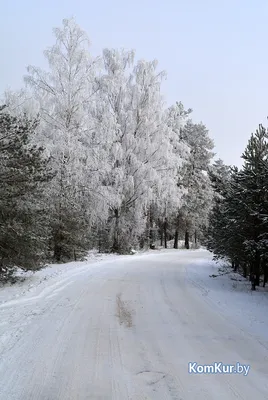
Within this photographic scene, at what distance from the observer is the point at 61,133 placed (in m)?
17.3

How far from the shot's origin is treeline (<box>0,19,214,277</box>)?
9.75 meters

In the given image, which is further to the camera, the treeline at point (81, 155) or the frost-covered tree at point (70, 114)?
the frost-covered tree at point (70, 114)

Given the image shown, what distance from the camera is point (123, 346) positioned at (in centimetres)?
486

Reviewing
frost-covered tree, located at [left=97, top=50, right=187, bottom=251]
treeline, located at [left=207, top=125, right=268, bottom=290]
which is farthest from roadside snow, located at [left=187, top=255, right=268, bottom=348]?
frost-covered tree, located at [left=97, top=50, right=187, bottom=251]

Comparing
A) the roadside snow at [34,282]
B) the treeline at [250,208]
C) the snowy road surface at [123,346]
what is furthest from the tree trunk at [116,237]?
the snowy road surface at [123,346]

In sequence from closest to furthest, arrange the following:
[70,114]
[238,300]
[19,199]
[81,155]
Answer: [238,300]
[19,199]
[81,155]
[70,114]

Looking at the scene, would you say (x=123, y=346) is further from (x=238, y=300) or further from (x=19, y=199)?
(x=19, y=199)

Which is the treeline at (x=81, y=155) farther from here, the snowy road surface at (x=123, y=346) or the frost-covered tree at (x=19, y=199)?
the snowy road surface at (x=123, y=346)

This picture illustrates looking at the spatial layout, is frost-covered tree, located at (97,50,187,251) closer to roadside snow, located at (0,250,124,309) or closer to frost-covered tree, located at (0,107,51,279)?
roadside snow, located at (0,250,124,309)

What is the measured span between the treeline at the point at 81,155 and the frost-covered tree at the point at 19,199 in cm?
3

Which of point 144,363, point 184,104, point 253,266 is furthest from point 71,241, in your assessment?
point 184,104

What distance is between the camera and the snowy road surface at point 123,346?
360 cm

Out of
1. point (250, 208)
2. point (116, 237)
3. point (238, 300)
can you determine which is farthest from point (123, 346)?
point (116, 237)

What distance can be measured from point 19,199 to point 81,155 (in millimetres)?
8490
